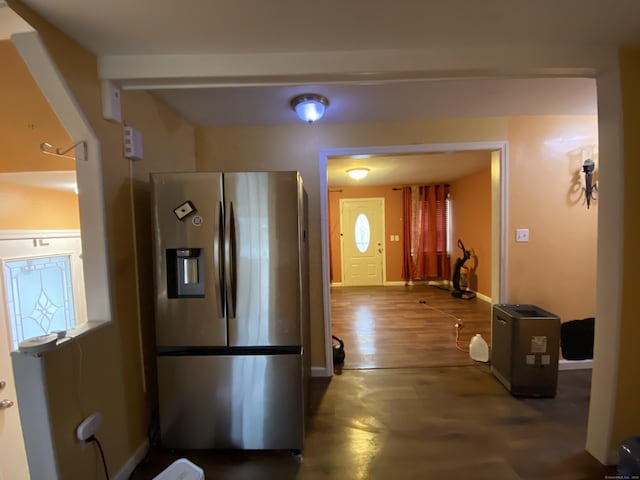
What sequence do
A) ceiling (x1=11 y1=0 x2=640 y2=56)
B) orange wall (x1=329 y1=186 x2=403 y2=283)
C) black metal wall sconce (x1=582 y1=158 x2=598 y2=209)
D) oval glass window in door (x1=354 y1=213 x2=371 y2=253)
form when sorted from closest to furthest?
A: ceiling (x1=11 y1=0 x2=640 y2=56)
black metal wall sconce (x1=582 y1=158 x2=598 y2=209)
orange wall (x1=329 y1=186 x2=403 y2=283)
oval glass window in door (x1=354 y1=213 x2=371 y2=253)

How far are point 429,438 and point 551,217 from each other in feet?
7.06

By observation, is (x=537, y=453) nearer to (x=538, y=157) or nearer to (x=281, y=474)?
(x=281, y=474)

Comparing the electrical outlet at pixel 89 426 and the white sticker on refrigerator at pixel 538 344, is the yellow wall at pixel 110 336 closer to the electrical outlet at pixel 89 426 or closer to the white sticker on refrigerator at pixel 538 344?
the electrical outlet at pixel 89 426

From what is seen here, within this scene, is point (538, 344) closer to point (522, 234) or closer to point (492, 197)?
point (522, 234)

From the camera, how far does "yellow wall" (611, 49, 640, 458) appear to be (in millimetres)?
1438

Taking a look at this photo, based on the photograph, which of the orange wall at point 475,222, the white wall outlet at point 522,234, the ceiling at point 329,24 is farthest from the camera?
the orange wall at point 475,222

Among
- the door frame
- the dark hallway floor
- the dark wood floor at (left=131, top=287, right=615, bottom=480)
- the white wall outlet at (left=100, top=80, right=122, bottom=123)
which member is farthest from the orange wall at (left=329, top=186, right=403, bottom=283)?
the white wall outlet at (left=100, top=80, right=122, bottom=123)

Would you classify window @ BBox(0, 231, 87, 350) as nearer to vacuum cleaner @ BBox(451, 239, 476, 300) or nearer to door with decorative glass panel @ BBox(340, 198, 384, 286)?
door with decorative glass panel @ BBox(340, 198, 384, 286)

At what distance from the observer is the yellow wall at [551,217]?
2449 mm

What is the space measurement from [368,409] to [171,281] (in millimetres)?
1679

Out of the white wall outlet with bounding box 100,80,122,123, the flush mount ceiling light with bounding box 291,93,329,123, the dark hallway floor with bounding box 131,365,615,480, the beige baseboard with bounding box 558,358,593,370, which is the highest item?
the flush mount ceiling light with bounding box 291,93,329,123

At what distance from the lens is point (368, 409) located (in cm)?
209

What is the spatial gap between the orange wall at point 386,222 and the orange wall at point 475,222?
118cm

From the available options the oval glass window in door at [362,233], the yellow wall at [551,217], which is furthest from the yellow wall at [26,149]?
the oval glass window in door at [362,233]
